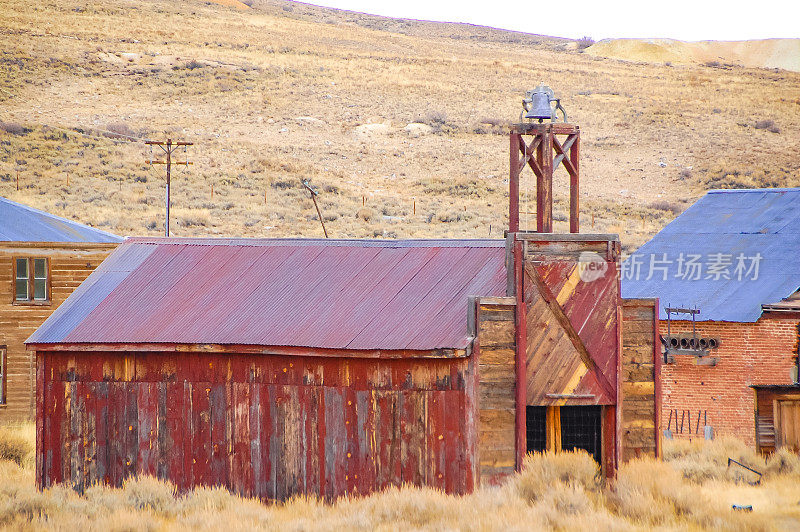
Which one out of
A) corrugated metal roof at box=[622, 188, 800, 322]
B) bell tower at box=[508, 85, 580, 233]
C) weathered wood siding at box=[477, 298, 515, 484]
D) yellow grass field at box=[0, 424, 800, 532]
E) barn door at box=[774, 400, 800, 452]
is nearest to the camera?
yellow grass field at box=[0, 424, 800, 532]

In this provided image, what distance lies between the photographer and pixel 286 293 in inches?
663

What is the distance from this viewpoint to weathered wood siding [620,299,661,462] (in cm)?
1583

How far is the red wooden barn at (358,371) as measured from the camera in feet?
48.1

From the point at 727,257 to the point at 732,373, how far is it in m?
3.09

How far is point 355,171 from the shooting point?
202ft

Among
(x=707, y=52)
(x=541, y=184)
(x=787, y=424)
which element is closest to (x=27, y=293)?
(x=541, y=184)

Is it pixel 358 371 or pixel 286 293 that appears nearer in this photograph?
pixel 358 371

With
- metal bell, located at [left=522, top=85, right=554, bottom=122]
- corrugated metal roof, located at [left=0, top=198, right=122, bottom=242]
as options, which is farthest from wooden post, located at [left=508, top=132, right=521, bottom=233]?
corrugated metal roof, located at [left=0, top=198, right=122, bottom=242]

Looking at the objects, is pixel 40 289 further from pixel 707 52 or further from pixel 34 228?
pixel 707 52

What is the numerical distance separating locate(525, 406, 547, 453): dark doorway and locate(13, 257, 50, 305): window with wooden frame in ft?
46.6

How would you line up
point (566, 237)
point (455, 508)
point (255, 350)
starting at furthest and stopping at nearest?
point (255, 350) → point (566, 237) → point (455, 508)

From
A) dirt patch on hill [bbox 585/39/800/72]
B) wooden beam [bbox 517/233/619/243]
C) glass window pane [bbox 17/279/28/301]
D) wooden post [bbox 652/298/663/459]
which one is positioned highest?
dirt patch on hill [bbox 585/39/800/72]

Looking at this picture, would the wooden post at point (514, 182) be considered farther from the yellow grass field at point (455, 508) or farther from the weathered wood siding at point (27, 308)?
the weathered wood siding at point (27, 308)

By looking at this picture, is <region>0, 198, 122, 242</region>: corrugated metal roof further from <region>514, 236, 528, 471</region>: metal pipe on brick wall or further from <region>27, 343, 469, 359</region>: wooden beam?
<region>514, 236, 528, 471</region>: metal pipe on brick wall
